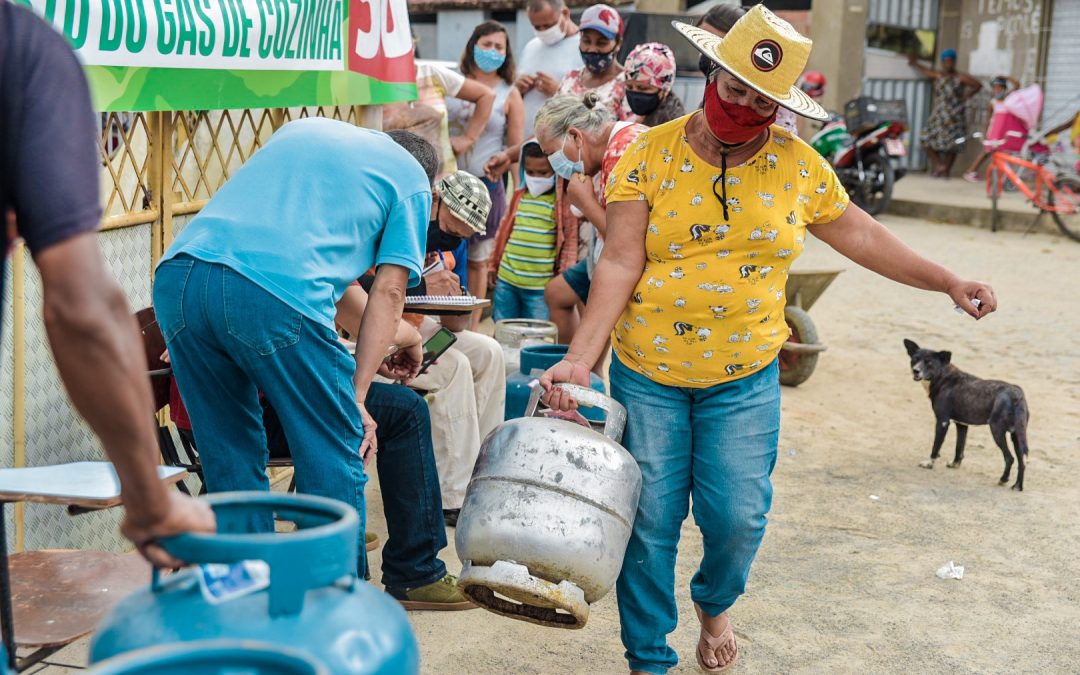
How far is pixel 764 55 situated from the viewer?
10.2 ft

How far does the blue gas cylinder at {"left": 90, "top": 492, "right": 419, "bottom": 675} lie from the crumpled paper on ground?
301 cm

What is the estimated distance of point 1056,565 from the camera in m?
4.55

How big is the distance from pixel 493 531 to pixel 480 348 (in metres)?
2.00

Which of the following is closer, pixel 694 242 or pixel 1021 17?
pixel 694 242

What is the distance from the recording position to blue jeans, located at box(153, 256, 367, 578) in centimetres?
288

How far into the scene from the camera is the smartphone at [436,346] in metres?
4.38

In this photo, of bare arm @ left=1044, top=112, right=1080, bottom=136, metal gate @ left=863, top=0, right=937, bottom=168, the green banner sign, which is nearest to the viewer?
the green banner sign

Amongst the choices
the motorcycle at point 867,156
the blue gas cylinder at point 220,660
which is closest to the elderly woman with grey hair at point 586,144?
the blue gas cylinder at point 220,660

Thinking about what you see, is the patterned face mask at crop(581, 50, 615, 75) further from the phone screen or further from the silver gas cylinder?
the silver gas cylinder

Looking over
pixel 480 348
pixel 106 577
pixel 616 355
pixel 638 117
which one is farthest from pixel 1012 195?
pixel 106 577

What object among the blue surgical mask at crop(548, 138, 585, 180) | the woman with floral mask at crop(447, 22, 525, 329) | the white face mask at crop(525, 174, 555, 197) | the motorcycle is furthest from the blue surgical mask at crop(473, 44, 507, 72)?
the motorcycle

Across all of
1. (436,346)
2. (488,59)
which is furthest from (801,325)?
(436,346)

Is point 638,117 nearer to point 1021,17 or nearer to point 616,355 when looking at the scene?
point 616,355

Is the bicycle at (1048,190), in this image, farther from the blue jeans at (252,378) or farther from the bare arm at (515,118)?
the blue jeans at (252,378)
